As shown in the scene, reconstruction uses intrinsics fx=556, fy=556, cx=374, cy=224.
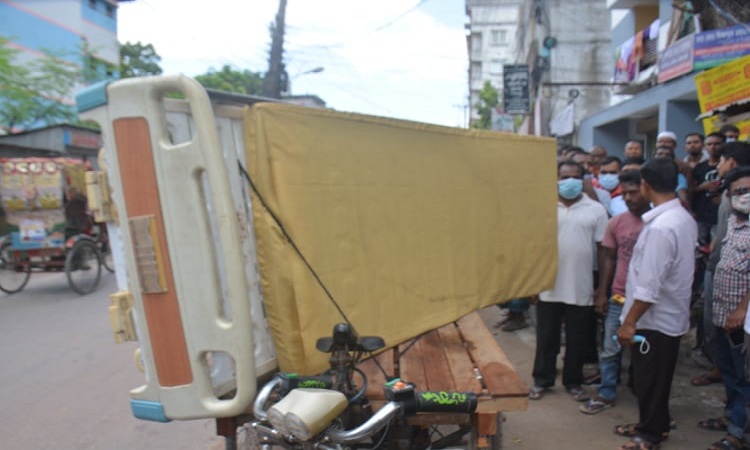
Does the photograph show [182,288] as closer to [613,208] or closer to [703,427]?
[703,427]

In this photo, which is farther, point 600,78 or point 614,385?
point 600,78

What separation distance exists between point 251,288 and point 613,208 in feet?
12.8

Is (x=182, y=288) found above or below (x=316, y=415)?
above

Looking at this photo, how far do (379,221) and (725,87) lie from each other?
5.51 meters

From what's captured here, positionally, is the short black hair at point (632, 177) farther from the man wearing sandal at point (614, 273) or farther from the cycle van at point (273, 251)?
the cycle van at point (273, 251)

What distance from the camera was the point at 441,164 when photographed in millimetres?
2814

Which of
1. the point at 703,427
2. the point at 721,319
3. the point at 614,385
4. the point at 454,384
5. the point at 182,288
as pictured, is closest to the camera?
the point at 182,288

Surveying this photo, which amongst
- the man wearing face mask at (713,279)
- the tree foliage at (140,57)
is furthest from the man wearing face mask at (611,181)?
the tree foliage at (140,57)

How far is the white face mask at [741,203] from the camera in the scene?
10.2 ft

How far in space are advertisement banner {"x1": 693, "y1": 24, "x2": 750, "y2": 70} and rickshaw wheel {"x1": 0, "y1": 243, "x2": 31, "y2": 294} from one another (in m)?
10.9

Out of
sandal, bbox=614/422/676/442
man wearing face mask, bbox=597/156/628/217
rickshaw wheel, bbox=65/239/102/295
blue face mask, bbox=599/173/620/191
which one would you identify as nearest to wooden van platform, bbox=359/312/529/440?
sandal, bbox=614/422/676/442

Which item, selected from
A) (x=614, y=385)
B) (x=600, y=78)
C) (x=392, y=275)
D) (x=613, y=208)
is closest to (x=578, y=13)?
(x=600, y=78)

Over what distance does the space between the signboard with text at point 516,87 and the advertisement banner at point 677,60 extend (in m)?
7.77

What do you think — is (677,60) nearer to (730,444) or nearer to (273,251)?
(730,444)
